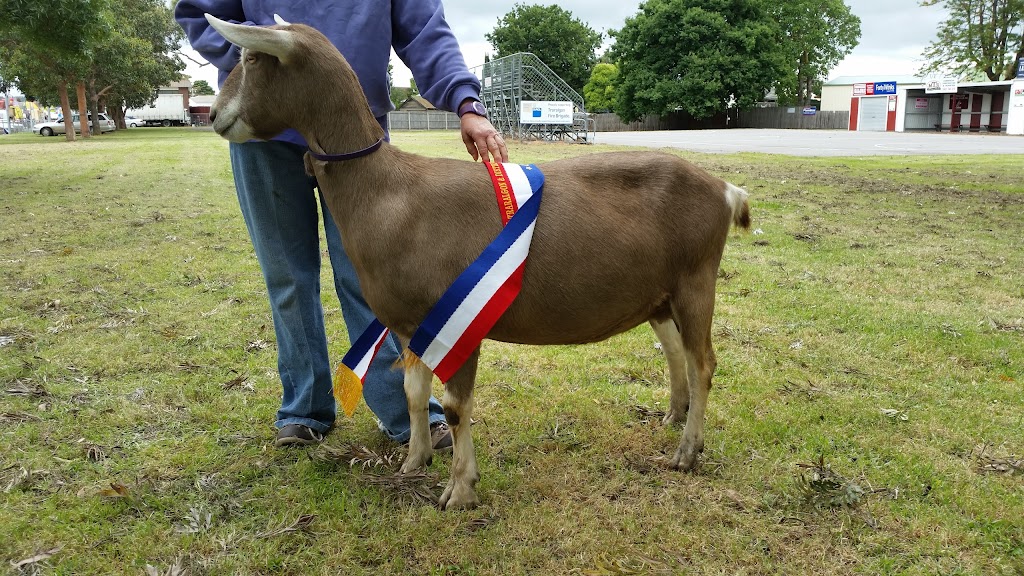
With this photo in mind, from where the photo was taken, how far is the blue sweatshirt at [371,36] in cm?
300

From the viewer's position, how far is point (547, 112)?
29422mm

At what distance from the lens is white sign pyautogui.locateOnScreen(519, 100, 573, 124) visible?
96.2ft

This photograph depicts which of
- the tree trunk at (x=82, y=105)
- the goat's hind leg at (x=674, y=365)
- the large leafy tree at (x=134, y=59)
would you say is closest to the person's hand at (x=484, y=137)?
the goat's hind leg at (x=674, y=365)

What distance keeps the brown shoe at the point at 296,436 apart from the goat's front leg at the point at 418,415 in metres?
0.54

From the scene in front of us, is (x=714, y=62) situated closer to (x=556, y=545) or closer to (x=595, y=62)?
(x=595, y=62)

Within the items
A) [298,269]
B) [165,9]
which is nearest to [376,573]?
[298,269]

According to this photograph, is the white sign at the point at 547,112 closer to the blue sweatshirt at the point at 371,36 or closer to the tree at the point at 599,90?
the blue sweatshirt at the point at 371,36

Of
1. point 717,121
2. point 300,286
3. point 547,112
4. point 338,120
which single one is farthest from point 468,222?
point 717,121

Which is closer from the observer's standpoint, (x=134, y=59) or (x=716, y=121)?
(x=134, y=59)

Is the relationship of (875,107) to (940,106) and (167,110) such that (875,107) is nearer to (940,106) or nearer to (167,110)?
(940,106)

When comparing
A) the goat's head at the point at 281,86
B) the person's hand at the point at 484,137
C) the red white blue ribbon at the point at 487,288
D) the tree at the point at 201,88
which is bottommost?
the red white blue ribbon at the point at 487,288

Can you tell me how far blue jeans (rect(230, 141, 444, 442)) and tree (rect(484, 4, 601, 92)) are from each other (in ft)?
269

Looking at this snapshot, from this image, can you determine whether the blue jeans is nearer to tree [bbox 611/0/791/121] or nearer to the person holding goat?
the person holding goat

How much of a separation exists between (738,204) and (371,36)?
5.97 feet
